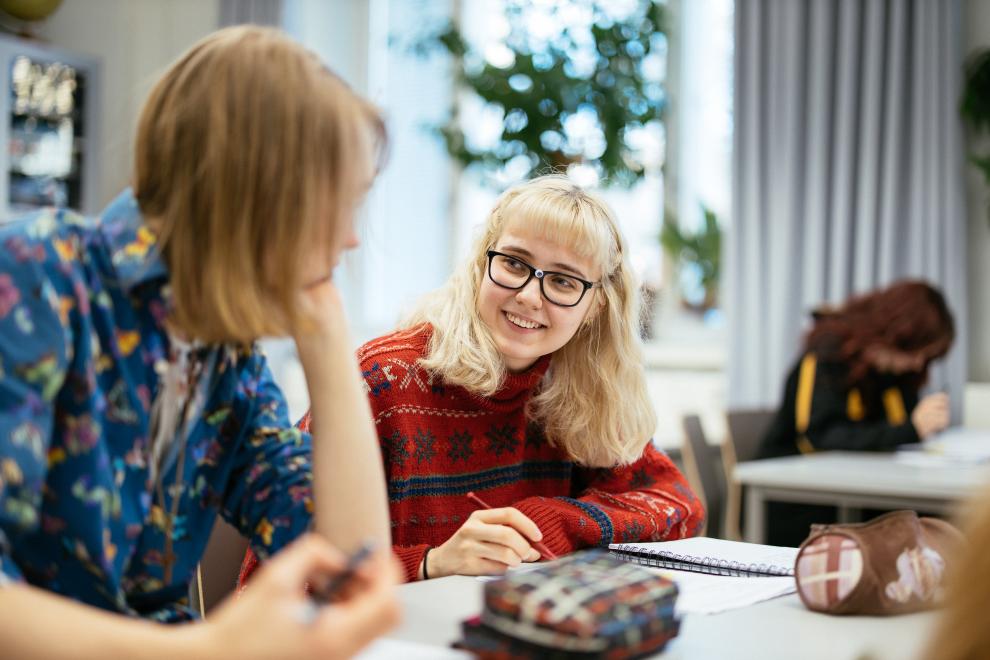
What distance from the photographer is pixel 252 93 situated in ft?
2.92

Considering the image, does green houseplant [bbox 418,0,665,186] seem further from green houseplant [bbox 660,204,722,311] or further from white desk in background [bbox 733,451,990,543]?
white desk in background [bbox 733,451,990,543]

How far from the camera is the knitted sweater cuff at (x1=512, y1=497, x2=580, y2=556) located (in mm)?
1446

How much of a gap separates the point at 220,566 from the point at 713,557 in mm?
→ 660

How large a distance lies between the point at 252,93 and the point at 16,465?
13.9 inches

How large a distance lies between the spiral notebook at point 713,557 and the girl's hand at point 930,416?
2.03m

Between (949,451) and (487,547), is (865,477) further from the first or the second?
(487,547)

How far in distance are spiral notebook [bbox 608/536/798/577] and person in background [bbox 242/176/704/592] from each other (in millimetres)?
67

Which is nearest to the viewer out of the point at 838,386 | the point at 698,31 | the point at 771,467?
the point at 771,467

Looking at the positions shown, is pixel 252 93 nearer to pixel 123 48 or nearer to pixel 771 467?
pixel 771 467

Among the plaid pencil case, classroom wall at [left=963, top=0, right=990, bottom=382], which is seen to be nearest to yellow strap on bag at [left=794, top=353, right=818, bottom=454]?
classroom wall at [left=963, top=0, right=990, bottom=382]

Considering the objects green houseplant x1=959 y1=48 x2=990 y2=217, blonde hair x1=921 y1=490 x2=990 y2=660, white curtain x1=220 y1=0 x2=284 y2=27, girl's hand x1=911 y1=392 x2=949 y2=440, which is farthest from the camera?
white curtain x1=220 y1=0 x2=284 y2=27

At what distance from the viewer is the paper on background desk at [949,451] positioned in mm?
2922

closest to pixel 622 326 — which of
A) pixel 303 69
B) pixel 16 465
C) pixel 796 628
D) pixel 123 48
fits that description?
pixel 796 628

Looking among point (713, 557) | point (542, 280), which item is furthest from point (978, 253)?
point (713, 557)
